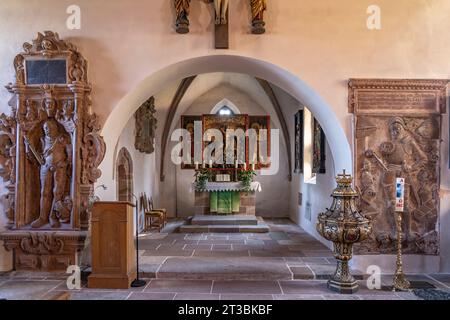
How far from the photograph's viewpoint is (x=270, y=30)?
17.9 ft

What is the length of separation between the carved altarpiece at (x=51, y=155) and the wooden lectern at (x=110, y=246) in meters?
0.63

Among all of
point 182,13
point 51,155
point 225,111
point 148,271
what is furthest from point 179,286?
point 225,111

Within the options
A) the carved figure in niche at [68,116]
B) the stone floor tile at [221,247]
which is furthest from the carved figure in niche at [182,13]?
the stone floor tile at [221,247]

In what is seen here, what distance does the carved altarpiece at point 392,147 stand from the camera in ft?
17.3

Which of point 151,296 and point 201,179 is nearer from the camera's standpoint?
point 151,296

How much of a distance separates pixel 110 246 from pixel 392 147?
4.22m

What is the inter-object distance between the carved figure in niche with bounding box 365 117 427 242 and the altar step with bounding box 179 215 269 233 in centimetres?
382

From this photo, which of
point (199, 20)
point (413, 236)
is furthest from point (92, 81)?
point (413, 236)

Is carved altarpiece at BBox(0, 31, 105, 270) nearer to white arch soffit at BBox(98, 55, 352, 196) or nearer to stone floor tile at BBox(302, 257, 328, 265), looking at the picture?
white arch soffit at BBox(98, 55, 352, 196)

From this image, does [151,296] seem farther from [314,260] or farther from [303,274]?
[314,260]

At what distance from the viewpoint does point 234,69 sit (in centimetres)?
623

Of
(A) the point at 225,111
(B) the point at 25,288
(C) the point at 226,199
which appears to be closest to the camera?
(B) the point at 25,288

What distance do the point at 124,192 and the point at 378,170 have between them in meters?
5.37

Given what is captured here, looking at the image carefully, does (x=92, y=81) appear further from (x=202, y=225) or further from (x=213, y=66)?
(x=202, y=225)
